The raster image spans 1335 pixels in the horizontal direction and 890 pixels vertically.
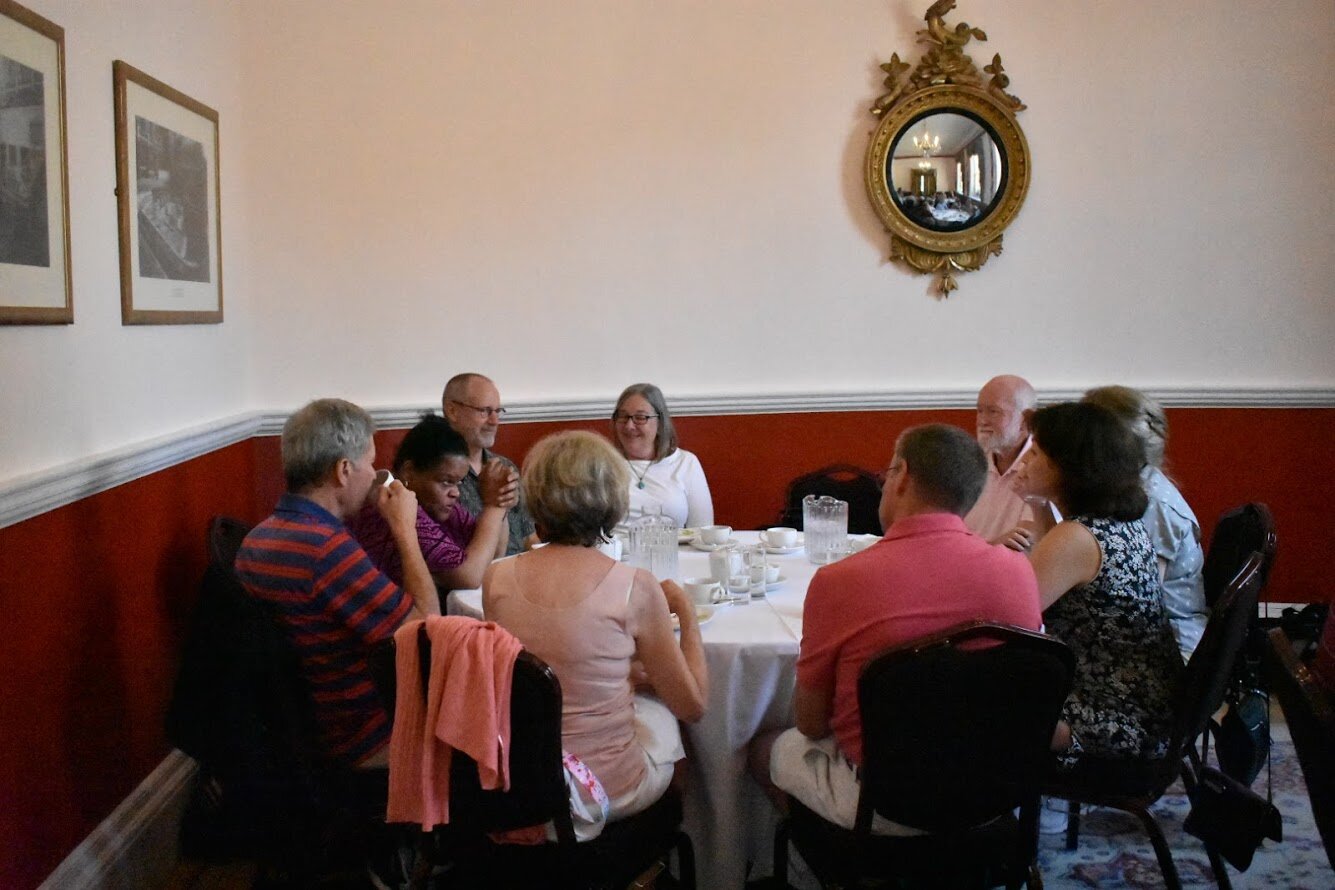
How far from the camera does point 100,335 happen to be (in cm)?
283

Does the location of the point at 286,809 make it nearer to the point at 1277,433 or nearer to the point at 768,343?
the point at 768,343

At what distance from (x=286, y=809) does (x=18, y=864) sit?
1.75 feet

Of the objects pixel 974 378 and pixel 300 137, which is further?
pixel 974 378

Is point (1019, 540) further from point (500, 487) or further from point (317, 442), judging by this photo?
point (317, 442)

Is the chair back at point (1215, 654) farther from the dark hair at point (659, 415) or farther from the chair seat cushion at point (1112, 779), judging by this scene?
the dark hair at point (659, 415)

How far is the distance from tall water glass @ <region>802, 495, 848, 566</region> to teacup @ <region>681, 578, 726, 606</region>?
1.49 ft

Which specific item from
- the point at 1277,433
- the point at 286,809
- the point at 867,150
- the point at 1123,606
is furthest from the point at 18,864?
the point at 1277,433

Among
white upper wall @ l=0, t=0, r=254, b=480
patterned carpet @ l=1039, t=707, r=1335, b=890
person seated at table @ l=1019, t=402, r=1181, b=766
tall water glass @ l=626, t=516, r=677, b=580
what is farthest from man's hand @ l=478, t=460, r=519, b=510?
patterned carpet @ l=1039, t=707, r=1335, b=890

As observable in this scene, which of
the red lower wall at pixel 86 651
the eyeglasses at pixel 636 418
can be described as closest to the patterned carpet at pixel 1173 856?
the eyeglasses at pixel 636 418

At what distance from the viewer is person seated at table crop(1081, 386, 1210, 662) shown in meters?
2.80

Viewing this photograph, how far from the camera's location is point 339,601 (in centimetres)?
235

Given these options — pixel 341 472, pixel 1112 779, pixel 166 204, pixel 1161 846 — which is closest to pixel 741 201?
pixel 166 204

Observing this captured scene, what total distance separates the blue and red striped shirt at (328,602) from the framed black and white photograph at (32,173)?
69 centimetres

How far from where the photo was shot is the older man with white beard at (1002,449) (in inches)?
132
